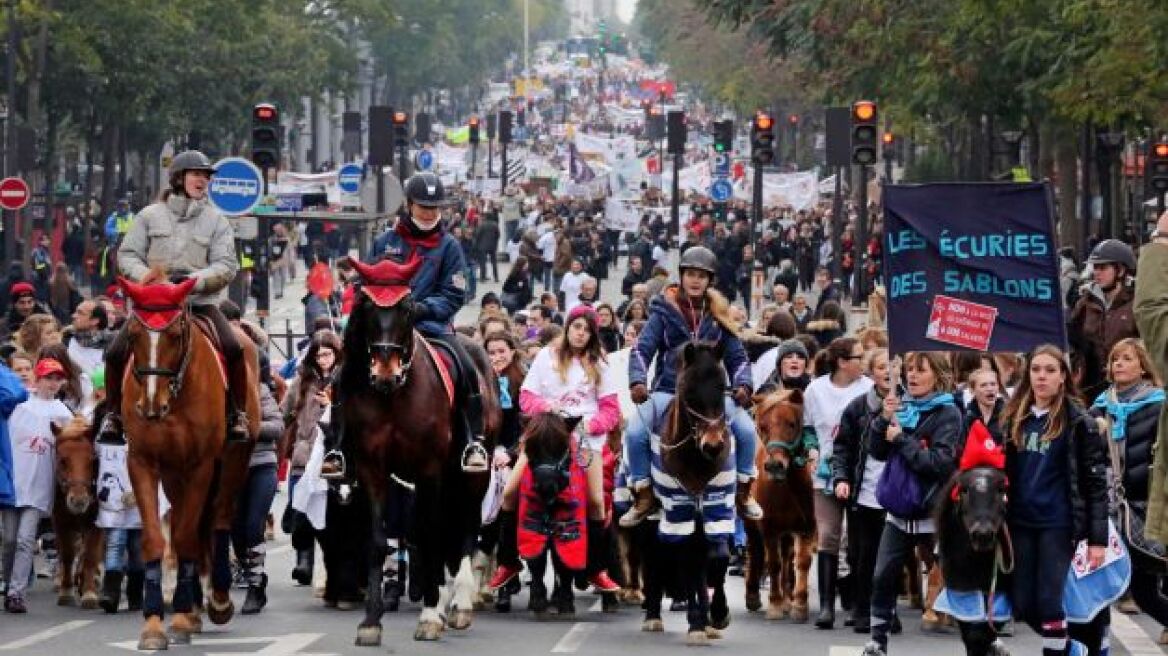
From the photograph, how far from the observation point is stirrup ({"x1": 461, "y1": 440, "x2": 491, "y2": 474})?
16.3 m

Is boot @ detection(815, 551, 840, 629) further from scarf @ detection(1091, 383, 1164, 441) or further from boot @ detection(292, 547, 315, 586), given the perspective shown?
boot @ detection(292, 547, 315, 586)

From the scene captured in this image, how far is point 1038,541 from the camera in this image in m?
13.1

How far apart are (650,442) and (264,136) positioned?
17.7 meters

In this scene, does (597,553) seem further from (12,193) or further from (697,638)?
(12,193)

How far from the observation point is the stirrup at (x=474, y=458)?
16328mm

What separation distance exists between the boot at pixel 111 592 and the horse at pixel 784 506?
3816 mm

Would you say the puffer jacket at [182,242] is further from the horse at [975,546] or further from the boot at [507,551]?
the horse at [975,546]

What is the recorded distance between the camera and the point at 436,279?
54.9ft

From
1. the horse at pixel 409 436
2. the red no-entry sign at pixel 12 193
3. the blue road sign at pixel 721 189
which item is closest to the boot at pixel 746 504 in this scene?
the horse at pixel 409 436

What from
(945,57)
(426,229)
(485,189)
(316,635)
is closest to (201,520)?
(316,635)

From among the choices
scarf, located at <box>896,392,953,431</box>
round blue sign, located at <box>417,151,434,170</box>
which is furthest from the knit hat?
round blue sign, located at <box>417,151,434,170</box>

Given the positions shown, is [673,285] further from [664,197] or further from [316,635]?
[664,197]

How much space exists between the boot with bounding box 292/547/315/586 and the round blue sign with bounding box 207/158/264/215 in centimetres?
1058

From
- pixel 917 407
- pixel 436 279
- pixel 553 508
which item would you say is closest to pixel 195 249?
pixel 436 279
